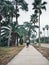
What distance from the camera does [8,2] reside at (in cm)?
5125

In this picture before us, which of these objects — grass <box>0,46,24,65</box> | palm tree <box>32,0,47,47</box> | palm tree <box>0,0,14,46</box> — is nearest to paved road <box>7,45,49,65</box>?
grass <box>0,46,24,65</box>

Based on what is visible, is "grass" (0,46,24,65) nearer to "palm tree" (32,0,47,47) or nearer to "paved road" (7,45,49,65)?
"paved road" (7,45,49,65)

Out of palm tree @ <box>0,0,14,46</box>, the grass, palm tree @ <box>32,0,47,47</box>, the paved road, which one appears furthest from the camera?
palm tree @ <box>32,0,47,47</box>

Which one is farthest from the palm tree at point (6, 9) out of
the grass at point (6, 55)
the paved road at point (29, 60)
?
the paved road at point (29, 60)

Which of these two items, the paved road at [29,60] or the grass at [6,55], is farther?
the grass at [6,55]

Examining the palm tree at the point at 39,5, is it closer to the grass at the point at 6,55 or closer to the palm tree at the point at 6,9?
the palm tree at the point at 6,9

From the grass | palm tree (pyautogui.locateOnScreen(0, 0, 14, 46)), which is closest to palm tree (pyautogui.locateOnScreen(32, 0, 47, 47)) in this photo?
palm tree (pyautogui.locateOnScreen(0, 0, 14, 46))

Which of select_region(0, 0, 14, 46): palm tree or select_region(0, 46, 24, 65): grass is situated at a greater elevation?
select_region(0, 0, 14, 46): palm tree

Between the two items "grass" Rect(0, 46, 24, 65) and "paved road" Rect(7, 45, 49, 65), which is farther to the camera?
"grass" Rect(0, 46, 24, 65)

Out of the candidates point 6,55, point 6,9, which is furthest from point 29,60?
point 6,9

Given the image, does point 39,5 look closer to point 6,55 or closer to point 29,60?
point 6,55

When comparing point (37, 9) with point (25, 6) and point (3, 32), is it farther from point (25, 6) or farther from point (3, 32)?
point (3, 32)

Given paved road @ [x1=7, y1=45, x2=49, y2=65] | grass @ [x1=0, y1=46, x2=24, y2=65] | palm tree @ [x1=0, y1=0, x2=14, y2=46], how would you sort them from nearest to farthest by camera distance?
paved road @ [x1=7, y1=45, x2=49, y2=65]
grass @ [x1=0, y1=46, x2=24, y2=65]
palm tree @ [x1=0, y1=0, x2=14, y2=46]

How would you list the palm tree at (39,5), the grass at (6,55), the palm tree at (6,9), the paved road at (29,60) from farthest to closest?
the palm tree at (39,5) → the palm tree at (6,9) → the grass at (6,55) → the paved road at (29,60)
